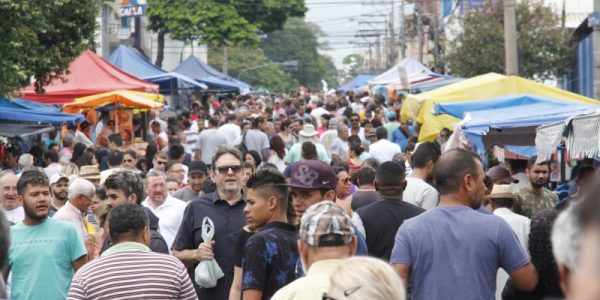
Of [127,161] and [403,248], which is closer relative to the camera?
[403,248]

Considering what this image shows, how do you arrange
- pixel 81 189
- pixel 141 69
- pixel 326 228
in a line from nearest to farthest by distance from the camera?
pixel 326 228 → pixel 81 189 → pixel 141 69

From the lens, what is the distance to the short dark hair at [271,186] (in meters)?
6.36

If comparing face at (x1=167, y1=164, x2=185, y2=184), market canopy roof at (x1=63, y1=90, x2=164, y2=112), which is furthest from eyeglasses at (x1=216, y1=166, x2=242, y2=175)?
market canopy roof at (x1=63, y1=90, x2=164, y2=112)

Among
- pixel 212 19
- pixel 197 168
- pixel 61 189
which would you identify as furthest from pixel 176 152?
pixel 212 19

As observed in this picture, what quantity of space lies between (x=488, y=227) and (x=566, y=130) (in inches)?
191

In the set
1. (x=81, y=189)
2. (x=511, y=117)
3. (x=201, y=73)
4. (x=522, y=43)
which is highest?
(x=522, y=43)

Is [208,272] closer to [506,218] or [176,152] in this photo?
[506,218]

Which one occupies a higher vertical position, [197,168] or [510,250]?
[197,168]

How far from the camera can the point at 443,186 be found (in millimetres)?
5938

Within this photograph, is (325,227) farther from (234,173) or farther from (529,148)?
(529,148)

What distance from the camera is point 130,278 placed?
5.80m

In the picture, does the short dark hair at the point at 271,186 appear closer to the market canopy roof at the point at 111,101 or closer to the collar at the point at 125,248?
the collar at the point at 125,248

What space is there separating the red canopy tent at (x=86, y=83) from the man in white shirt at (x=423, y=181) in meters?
15.3

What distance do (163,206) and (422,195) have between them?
211 cm
